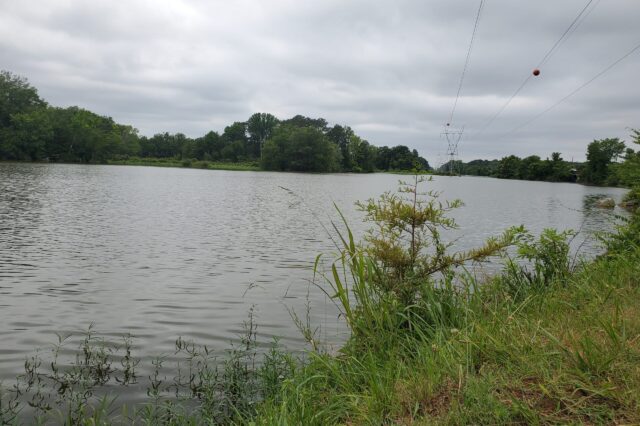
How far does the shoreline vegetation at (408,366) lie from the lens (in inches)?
145

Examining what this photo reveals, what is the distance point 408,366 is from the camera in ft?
17.0

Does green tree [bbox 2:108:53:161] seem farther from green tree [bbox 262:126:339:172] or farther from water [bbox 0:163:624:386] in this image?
water [bbox 0:163:624:386]

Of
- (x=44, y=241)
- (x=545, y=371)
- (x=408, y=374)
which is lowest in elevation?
(x=44, y=241)

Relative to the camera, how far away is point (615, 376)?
11.9 ft

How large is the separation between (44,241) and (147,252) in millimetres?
4546

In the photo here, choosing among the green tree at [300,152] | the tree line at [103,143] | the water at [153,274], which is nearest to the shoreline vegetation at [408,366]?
the water at [153,274]

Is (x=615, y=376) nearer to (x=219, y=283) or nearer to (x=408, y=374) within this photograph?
(x=408, y=374)

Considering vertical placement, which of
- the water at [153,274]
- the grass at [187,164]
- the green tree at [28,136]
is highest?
the green tree at [28,136]

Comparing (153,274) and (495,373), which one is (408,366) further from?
(153,274)

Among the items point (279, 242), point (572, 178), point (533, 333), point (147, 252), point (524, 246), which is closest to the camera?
point (533, 333)

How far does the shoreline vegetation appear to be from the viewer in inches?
145

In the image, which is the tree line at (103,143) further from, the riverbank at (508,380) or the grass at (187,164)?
the riverbank at (508,380)

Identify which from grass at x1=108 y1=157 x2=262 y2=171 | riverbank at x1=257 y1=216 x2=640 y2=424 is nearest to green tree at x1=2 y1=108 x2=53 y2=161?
grass at x1=108 y1=157 x2=262 y2=171

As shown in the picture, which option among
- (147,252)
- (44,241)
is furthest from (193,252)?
(44,241)
